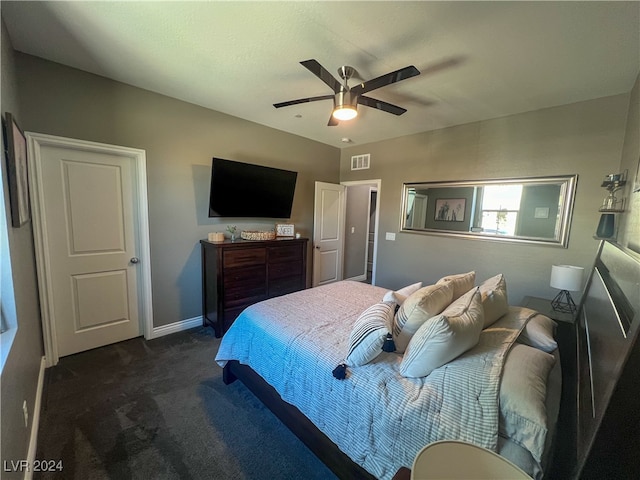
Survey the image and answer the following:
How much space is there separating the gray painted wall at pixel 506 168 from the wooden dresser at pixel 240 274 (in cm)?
165

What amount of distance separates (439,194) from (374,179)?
111 centimetres

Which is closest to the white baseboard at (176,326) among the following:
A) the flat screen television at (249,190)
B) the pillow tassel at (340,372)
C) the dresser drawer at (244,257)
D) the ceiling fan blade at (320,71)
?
the dresser drawer at (244,257)

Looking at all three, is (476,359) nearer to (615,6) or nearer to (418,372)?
(418,372)

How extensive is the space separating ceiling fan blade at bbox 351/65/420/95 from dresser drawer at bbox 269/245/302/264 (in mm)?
2178

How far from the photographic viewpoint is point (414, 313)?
4.88 feet

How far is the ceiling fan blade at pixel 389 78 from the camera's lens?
1631mm

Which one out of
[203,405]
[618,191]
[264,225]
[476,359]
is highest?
[618,191]

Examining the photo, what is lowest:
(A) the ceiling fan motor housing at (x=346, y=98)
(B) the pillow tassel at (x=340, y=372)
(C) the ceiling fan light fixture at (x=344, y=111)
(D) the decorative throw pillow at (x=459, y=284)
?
(B) the pillow tassel at (x=340, y=372)

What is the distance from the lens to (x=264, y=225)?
12.7ft

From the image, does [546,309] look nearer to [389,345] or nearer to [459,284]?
[459,284]

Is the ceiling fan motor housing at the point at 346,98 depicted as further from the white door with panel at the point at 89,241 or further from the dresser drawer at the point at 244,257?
the white door with panel at the point at 89,241

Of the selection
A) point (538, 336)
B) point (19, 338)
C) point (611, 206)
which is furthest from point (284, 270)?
point (611, 206)

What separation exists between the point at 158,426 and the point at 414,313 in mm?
1889

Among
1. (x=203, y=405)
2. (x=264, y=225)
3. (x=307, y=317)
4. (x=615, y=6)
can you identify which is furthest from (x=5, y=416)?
(x=615, y=6)
